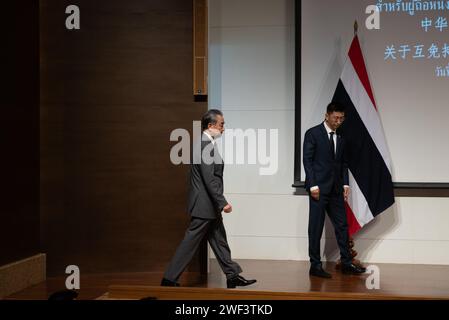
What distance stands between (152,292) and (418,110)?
9.33 feet

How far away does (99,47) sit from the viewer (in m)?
4.44

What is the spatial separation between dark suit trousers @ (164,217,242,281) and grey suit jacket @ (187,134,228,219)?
7 centimetres

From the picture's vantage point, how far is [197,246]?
3.86m

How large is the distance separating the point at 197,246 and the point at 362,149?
186 centimetres

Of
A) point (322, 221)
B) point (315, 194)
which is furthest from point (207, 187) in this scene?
point (322, 221)

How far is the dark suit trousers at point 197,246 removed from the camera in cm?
381

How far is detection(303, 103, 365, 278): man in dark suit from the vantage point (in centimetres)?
432

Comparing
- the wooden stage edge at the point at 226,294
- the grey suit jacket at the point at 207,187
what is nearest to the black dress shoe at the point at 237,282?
the wooden stage edge at the point at 226,294

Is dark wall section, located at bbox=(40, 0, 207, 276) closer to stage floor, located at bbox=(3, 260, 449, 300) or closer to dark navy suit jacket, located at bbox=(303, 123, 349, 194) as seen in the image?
stage floor, located at bbox=(3, 260, 449, 300)

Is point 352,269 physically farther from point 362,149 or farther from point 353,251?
point 362,149

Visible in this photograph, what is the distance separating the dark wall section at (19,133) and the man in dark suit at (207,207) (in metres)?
1.21
